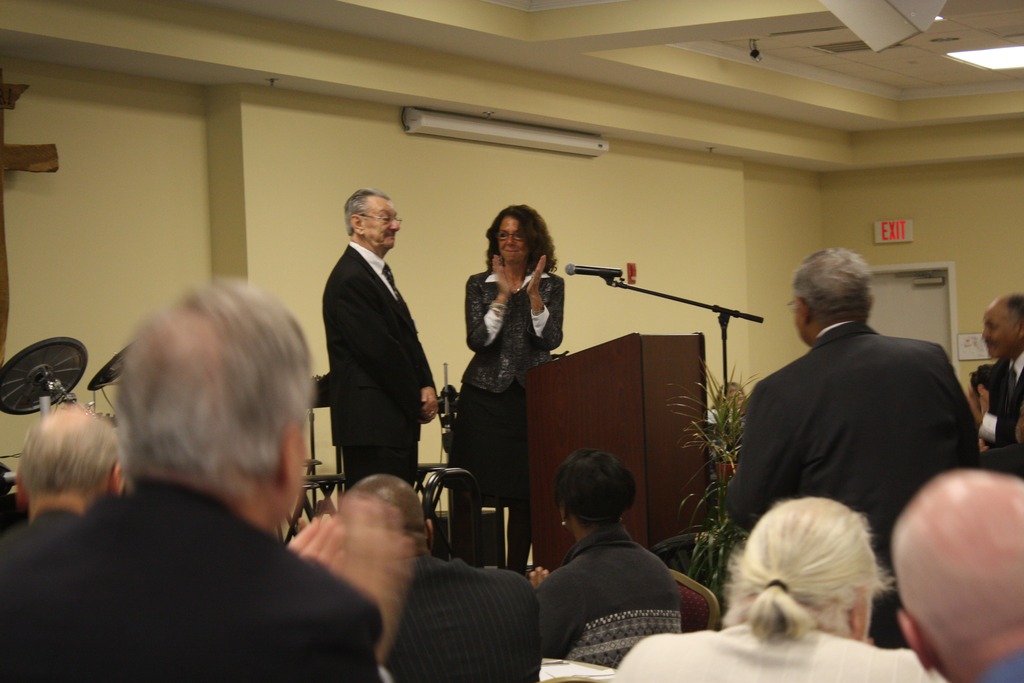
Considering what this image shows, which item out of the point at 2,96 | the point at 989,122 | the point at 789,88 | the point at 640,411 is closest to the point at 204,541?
the point at 640,411

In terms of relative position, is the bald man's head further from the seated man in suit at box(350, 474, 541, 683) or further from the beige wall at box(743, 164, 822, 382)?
the beige wall at box(743, 164, 822, 382)

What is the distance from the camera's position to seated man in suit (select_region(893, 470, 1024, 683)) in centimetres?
102

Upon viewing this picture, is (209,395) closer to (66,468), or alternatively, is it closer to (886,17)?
(66,468)

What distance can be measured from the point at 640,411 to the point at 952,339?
7.76 metres

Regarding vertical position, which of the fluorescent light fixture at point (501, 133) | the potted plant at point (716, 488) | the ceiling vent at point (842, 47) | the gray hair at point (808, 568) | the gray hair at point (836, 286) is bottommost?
the potted plant at point (716, 488)

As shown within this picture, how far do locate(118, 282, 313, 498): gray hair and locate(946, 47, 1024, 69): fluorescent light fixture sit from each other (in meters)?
8.92

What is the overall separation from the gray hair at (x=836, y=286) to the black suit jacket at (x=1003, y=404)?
2232 millimetres

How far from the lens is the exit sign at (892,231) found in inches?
447

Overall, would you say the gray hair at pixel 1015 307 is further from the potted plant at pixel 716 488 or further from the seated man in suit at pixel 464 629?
the seated man in suit at pixel 464 629

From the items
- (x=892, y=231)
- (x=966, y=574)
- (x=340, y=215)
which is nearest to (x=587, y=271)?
(x=340, y=215)

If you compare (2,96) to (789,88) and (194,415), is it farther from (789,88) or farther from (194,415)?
(789,88)

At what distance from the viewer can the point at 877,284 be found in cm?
1164

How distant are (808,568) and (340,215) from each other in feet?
18.3

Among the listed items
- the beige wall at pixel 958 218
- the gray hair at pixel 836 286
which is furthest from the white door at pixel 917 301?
the gray hair at pixel 836 286
